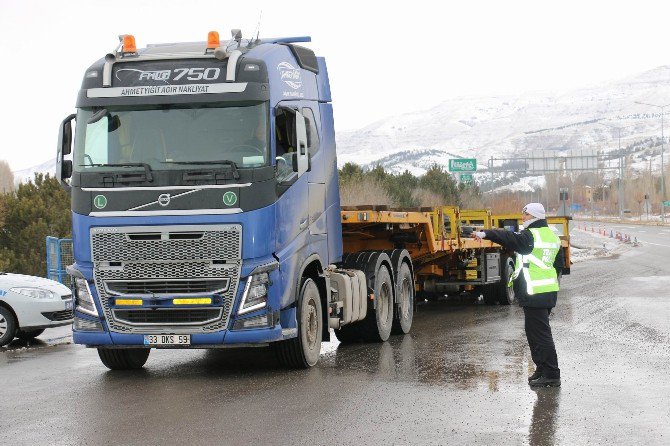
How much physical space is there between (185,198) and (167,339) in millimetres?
1452

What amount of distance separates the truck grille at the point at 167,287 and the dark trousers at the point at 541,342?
3.02 meters

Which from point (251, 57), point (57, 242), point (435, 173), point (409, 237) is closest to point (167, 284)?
point (251, 57)

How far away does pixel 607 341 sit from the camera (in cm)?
1413

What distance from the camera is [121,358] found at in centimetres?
1212

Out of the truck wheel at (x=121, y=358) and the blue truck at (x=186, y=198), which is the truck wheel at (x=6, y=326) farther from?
the blue truck at (x=186, y=198)

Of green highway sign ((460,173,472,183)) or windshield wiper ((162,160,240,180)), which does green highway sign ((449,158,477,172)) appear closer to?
green highway sign ((460,173,472,183))

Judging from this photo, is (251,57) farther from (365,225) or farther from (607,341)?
(607,341)

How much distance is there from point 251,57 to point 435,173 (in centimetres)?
5314

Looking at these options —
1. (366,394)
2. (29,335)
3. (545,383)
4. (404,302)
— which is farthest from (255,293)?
(29,335)

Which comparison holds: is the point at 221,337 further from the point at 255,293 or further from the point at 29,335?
the point at 29,335

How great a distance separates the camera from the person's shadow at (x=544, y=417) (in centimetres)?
758

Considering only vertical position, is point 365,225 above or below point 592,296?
above

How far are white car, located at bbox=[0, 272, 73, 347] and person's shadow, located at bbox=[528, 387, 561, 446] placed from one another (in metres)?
8.06

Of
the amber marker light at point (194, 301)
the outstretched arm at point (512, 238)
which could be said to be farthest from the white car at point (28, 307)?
the outstretched arm at point (512, 238)
